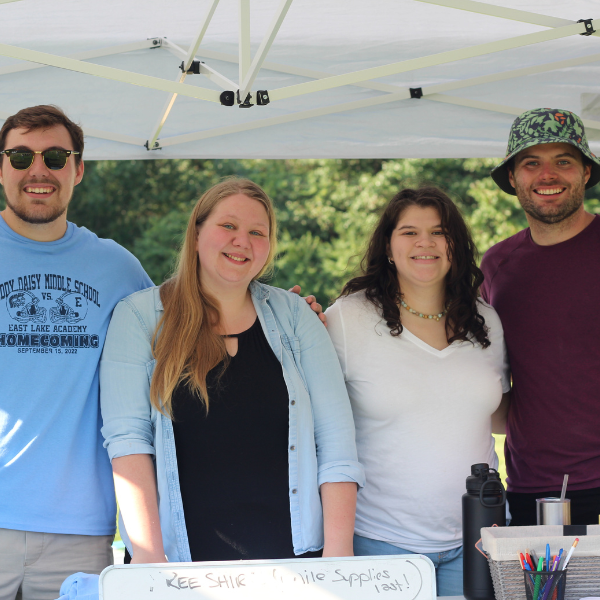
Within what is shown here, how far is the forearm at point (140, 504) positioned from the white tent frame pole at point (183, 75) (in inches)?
41.5

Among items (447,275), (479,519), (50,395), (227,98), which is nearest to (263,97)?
(227,98)

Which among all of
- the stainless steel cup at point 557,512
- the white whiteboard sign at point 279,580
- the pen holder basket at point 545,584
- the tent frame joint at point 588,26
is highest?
the tent frame joint at point 588,26

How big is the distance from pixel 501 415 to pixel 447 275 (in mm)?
516

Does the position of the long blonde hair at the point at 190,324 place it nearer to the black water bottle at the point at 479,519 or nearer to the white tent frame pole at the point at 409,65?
the white tent frame pole at the point at 409,65

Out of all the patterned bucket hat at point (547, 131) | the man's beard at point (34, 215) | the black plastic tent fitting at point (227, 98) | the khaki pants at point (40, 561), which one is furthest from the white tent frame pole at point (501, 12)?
the khaki pants at point (40, 561)

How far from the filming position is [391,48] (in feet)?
8.45

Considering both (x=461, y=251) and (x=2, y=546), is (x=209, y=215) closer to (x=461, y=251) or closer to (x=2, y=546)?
(x=461, y=251)

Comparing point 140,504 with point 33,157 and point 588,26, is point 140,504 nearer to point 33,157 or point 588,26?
point 33,157

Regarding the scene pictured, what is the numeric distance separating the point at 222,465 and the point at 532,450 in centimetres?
103

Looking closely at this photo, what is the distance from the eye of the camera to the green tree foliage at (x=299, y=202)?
1101 cm

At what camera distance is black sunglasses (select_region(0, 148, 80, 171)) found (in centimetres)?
204

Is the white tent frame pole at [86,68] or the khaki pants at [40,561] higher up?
the white tent frame pole at [86,68]

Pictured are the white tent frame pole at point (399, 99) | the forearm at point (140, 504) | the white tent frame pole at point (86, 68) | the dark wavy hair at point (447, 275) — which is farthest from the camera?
the white tent frame pole at point (399, 99)

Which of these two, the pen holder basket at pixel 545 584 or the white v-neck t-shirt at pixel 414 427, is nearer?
the pen holder basket at pixel 545 584
